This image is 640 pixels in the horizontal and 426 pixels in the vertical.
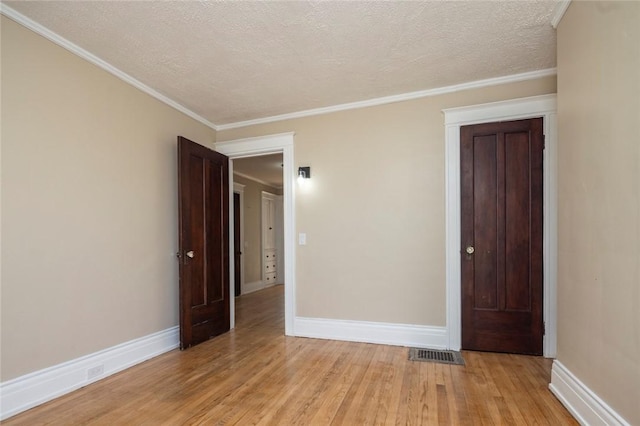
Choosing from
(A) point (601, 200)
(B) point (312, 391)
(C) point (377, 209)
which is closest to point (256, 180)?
(C) point (377, 209)

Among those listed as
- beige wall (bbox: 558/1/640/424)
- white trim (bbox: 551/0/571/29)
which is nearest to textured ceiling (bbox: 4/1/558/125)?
white trim (bbox: 551/0/571/29)

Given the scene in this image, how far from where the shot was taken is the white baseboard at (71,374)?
6.75ft

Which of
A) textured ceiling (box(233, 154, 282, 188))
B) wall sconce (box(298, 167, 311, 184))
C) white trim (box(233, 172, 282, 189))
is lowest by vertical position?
wall sconce (box(298, 167, 311, 184))

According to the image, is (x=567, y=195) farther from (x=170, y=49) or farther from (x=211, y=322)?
(x=211, y=322)

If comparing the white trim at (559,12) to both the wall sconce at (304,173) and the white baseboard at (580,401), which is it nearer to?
the white baseboard at (580,401)

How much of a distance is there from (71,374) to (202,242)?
1559 millimetres

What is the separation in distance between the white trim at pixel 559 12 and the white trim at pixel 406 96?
75 cm

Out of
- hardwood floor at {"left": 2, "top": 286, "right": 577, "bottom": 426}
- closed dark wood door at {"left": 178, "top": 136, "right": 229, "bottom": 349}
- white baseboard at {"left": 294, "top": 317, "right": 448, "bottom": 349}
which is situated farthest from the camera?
closed dark wood door at {"left": 178, "top": 136, "right": 229, "bottom": 349}

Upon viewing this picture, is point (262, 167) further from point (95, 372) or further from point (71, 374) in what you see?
point (71, 374)

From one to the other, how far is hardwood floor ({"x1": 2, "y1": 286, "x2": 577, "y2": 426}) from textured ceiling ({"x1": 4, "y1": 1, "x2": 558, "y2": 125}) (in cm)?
262

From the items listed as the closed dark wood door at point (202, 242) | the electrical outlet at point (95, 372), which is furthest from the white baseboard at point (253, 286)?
the electrical outlet at point (95, 372)

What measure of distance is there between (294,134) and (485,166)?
2.11 m

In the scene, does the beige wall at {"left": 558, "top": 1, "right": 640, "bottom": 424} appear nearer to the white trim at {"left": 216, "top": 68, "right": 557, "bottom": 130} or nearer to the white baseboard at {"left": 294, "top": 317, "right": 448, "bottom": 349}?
the white trim at {"left": 216, "top": 68, "right": 557, "bottom": 130}

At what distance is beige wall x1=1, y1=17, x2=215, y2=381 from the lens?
210 centimetres
